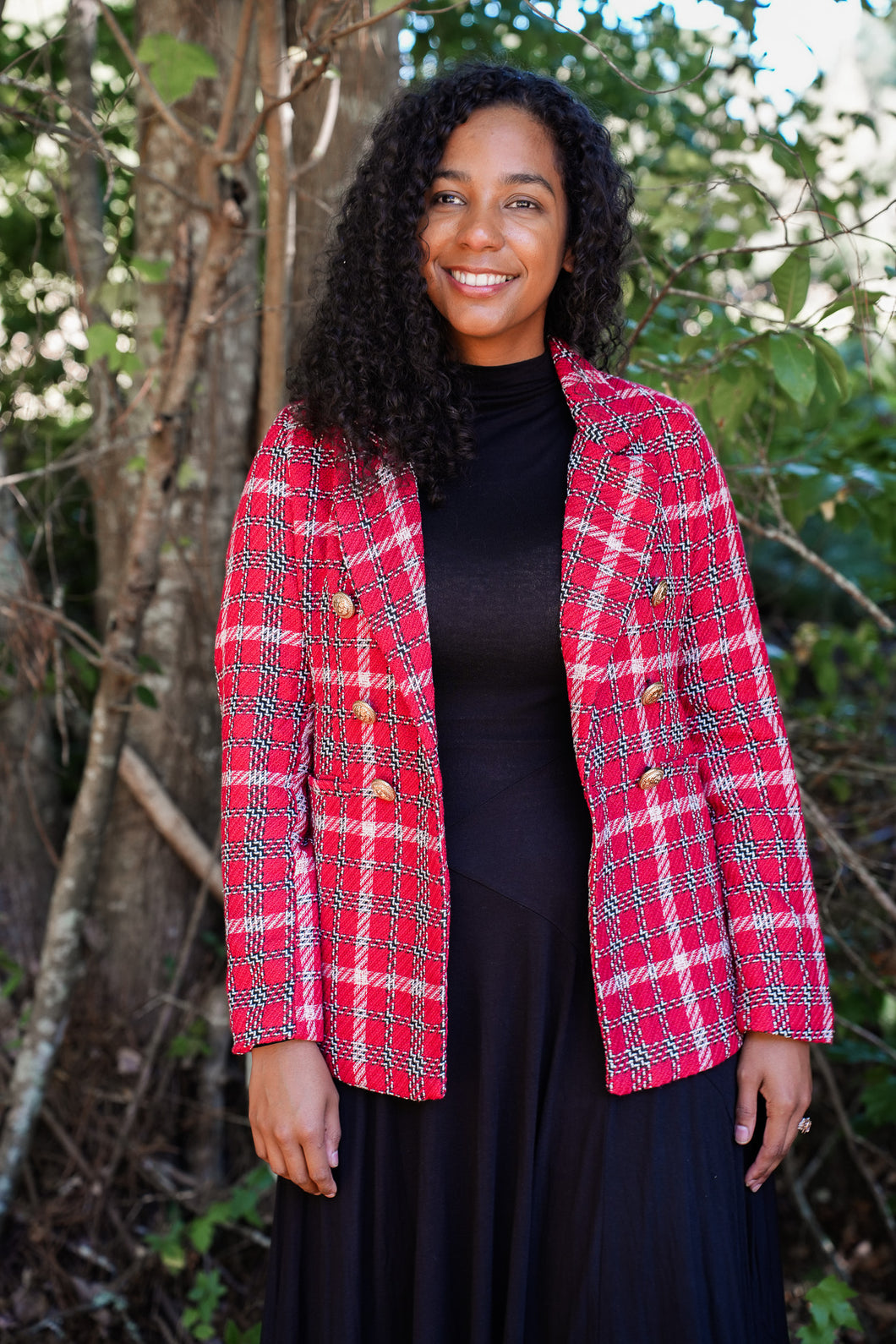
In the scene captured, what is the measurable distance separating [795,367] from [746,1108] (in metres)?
1.25

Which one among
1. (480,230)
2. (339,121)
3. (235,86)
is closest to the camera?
(480,230)

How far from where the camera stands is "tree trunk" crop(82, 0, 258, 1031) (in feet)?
9.69

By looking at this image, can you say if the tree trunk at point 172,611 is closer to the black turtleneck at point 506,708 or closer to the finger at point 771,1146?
the black turtleneck at point 506,708

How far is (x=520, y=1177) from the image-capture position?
155 cm

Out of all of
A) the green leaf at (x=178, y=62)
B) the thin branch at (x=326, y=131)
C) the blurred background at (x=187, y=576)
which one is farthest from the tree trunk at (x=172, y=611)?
the green leaf at (x=178, y=62)

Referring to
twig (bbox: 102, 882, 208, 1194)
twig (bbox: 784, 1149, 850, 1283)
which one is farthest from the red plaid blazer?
twig (bbox: 784, 1149, 850, 1283)

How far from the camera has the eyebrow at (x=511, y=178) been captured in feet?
5.62

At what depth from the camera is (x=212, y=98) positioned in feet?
9.57

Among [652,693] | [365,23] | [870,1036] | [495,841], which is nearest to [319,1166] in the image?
[495,841]

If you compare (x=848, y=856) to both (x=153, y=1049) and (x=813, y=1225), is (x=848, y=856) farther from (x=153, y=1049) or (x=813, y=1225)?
(x=153, y=1049)

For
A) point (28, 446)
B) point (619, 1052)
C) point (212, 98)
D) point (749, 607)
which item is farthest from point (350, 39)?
point (619, 1052)

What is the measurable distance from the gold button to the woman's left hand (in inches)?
19.6

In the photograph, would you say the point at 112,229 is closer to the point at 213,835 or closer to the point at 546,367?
the point at 213,835

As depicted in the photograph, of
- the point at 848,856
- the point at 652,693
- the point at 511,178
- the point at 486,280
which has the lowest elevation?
the point at 848,856
